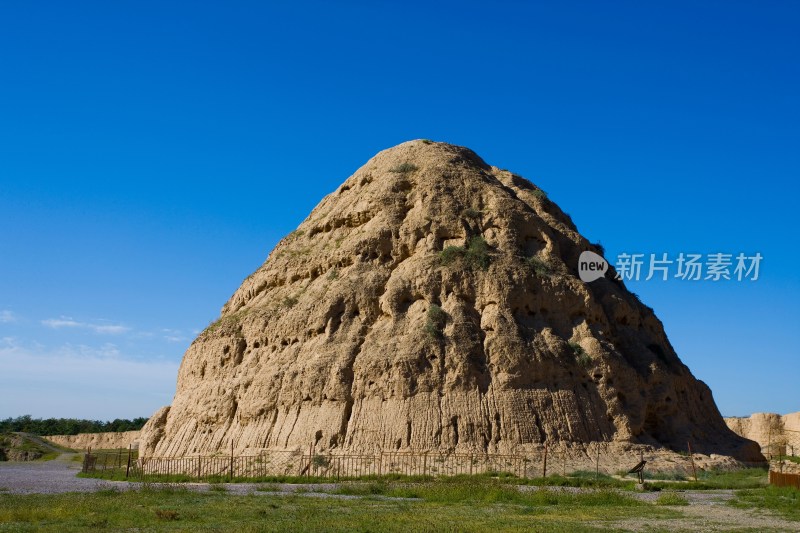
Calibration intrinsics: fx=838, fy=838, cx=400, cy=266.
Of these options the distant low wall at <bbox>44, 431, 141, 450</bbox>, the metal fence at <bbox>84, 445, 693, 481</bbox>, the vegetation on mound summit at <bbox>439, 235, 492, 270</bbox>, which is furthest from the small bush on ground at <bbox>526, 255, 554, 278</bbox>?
the distant low wall at <bbox>44, 431, 141, 450</bbox>

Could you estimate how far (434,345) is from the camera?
30734 mm

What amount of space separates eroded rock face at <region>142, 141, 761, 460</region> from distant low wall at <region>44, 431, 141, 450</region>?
33.9m

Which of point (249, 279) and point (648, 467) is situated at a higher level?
point (249, 279)

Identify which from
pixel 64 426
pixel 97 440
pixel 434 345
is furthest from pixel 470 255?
pixel 64 426

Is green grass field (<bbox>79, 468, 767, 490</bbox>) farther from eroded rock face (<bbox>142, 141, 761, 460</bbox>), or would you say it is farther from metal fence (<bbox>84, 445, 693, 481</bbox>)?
eroded rock face (<bbox>142, 141, 761, 460</bbox>)

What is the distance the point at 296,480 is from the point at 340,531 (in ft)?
44.3

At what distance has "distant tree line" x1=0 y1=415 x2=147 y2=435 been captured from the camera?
285 ft

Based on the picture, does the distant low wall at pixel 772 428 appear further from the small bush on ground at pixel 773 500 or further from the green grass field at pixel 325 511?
the green grass field at pixel 325 511

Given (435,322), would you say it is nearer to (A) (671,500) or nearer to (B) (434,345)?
(B) (434,345)

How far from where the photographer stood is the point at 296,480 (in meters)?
27.3

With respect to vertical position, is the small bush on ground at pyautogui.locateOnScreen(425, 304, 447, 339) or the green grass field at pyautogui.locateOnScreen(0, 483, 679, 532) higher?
the small bush on ground at pyautogui.locateOnScreen(425, 304, 447, 339)

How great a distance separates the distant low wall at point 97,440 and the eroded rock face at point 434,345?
111ft

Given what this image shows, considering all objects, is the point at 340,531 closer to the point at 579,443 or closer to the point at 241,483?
the point at 241,483

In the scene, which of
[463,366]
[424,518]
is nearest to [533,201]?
[463,366]
